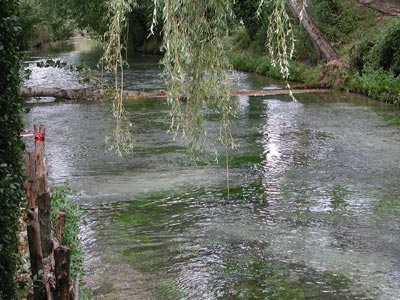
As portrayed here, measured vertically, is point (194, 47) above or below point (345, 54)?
above

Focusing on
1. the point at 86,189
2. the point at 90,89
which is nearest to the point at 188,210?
the point at 86,189

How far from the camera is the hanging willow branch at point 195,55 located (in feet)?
17.1

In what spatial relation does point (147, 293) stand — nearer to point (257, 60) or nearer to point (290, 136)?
point (290, 136)

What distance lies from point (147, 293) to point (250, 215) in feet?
10.1

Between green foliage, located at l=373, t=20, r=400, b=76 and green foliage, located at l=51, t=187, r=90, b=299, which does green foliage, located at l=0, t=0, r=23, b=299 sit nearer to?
green foliage, located at l=51, t=187, r=90, b=299

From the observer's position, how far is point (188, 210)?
1037cm

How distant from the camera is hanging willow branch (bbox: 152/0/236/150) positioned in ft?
17.1

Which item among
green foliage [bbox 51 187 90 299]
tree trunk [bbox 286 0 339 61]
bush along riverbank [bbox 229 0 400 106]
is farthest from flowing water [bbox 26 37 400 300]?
tree trunk [bbox 286 0 339 61]

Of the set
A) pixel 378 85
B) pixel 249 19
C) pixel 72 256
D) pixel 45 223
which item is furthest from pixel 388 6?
pixel 249 19

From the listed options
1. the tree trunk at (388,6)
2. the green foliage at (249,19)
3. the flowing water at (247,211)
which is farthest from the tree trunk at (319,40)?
the tree trunk at (388,6)

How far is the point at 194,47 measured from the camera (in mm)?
5453

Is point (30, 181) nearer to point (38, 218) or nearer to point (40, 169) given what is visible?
point (40, 169)

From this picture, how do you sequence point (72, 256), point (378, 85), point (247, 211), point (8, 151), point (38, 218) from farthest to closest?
1. point (378, 85)
2. point (247, 211)
3. point (72, 256)
4. point (38, 218)
5. point (8, 151)

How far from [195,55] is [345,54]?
22672 mm
